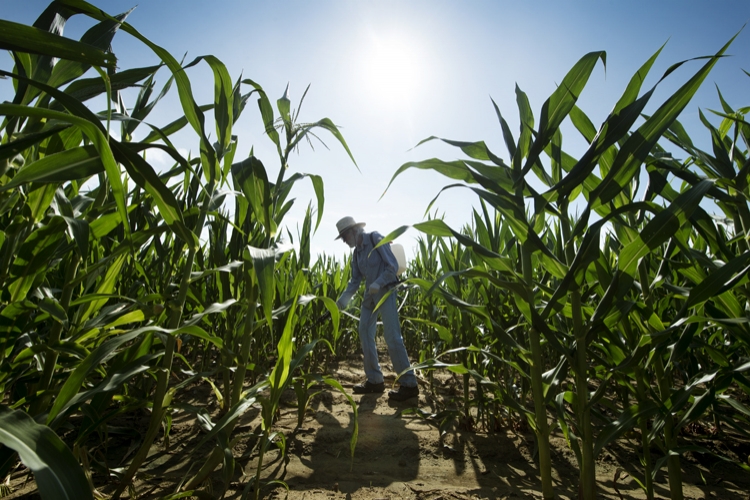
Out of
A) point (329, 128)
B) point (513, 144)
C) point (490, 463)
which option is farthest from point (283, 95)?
point (490, 463)

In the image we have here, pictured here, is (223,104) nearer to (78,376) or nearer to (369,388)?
(78,376)

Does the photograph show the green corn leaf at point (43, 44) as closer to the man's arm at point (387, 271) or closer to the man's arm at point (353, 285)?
the man's arm at point (387, 271)

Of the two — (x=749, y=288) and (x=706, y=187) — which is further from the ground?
(x=706, y=187)

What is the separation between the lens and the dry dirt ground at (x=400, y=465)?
4.72 ft

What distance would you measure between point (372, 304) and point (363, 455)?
1.95m

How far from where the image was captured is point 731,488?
5.01 ft

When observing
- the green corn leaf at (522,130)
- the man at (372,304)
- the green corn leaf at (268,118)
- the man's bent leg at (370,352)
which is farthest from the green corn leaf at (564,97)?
the man's bent leg at (370,352)

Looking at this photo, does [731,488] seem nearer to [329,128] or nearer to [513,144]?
[513,144]

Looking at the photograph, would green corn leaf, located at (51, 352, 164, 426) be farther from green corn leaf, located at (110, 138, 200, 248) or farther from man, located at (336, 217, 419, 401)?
man, located at (336, 217, 419, 401)

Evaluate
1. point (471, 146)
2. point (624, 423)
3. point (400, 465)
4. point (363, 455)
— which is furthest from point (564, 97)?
point (363, 455)

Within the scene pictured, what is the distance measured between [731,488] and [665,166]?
1330mm

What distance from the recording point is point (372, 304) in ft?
12.3

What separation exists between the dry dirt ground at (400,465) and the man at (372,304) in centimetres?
75

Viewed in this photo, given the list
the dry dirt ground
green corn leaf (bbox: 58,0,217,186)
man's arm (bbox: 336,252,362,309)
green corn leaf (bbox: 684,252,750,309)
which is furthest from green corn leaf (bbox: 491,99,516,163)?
man's arm (bbox: 336,252,362,309)
